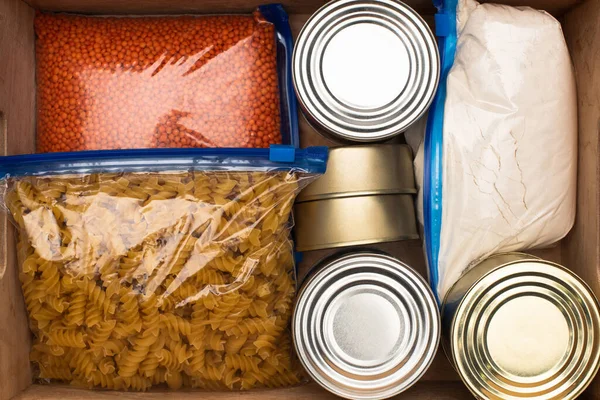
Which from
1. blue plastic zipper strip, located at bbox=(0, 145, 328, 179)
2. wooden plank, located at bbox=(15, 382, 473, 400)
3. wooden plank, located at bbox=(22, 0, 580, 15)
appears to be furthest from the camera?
wooden plank, located at bbox=(22, 0, 580, 15)

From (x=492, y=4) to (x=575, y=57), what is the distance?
0.89 ft

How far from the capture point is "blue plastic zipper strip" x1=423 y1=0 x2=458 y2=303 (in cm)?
127

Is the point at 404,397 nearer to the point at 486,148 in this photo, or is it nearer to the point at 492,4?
the point at 486,148

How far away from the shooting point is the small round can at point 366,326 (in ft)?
3.95

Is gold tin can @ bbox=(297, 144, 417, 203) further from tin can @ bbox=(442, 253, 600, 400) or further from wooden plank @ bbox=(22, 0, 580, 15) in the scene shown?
wooden plank @ bbox=(22, 0, 580, 15)

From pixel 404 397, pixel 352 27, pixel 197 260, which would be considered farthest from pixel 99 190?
pixel 404 397

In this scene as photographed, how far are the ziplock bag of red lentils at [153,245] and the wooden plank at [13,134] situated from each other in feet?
0.35

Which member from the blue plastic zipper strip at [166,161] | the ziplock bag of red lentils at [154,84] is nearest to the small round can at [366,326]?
the blue plastic zipper strip at [166,161]

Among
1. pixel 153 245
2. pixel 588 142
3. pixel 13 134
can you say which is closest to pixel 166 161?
pixel 153 245

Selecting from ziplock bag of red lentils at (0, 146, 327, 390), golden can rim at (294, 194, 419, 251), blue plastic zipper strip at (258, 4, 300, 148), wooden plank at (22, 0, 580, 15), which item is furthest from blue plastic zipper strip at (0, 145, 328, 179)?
wooden plank at (22, 0, 580, 15)

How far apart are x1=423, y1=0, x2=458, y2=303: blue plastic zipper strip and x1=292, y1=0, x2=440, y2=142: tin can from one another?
64 millimetres

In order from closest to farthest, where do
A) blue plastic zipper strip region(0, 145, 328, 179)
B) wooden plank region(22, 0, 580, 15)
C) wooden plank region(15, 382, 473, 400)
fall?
blue plastic zipper strip region(0, 145, 328, 179), wooden plank region(15, 382, 473, 400), wooden plank region(22, 0, 580, 15)

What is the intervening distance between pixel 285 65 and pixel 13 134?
66 centimetres

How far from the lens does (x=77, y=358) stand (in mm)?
1225
